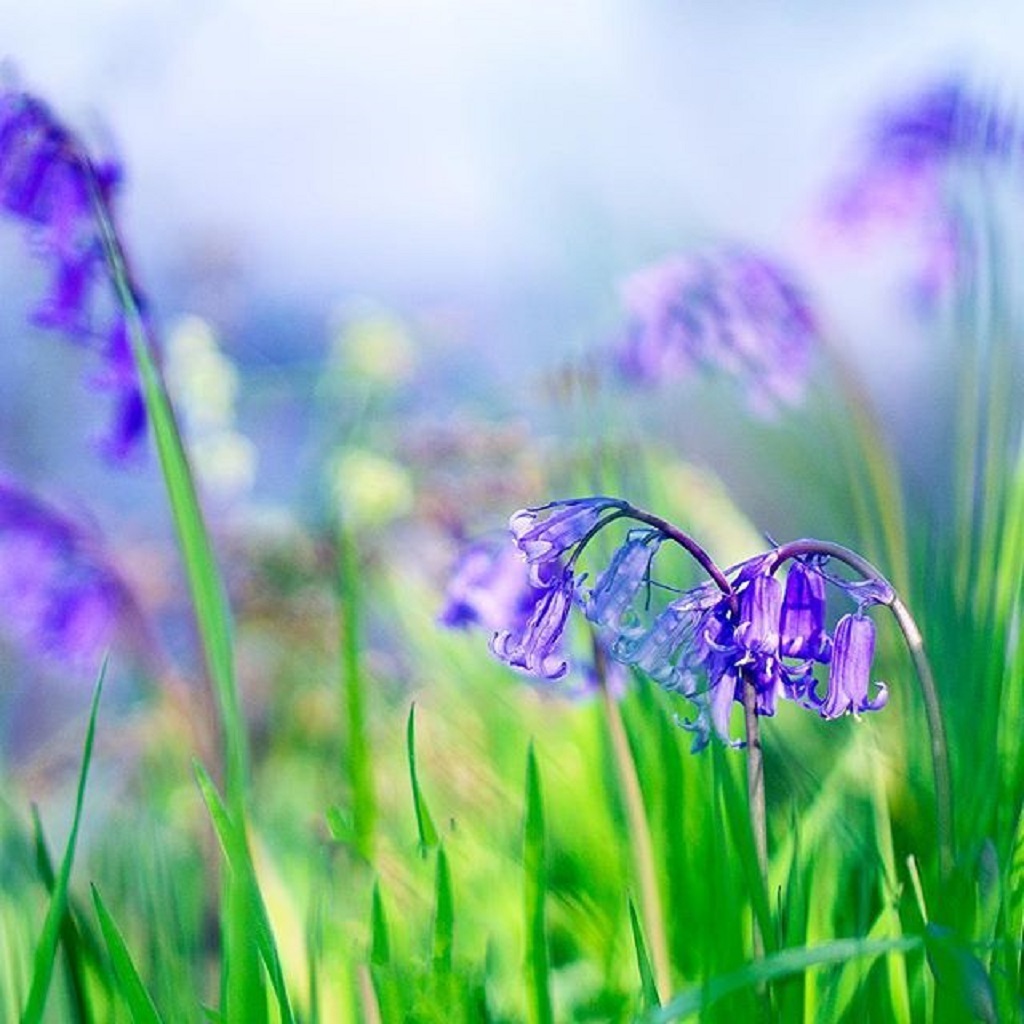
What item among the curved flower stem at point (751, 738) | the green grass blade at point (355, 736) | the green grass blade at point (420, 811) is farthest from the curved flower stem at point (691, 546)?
the green grass blade at point (355, 736)

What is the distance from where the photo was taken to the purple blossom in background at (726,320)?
1239 millimetres

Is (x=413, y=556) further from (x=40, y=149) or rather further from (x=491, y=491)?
(x=40, y=149)

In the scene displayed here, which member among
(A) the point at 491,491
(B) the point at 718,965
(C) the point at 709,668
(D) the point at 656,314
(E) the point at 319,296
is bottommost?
(B) the point at 718,965

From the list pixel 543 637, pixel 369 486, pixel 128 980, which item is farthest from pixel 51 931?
pixel 369 486

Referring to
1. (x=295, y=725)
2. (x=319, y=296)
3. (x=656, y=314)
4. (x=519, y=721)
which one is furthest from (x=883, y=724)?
(x=319, y=296)

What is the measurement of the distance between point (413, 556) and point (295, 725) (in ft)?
0.85

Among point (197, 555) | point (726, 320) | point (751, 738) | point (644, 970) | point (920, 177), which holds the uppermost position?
point (920, 177)

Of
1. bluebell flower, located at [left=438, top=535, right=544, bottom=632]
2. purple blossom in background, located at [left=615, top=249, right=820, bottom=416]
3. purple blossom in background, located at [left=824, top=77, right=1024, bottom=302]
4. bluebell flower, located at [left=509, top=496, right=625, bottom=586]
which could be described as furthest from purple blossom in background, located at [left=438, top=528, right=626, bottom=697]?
purple blossom in background, located at [left=824, top=77, right=1024, bottom=302]

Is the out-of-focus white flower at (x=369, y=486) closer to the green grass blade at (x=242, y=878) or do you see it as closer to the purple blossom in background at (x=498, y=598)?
the purple blossom in background at (x=498, y=598)

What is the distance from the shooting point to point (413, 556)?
1533 millimetres

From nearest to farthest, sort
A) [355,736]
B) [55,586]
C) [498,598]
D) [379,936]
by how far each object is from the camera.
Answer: [379,936] < [355,736] < [498,598] < [55,586]

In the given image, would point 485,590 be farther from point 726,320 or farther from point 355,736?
point 726,320

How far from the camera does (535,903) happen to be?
0.67 metres

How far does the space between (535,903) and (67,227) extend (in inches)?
19.6
